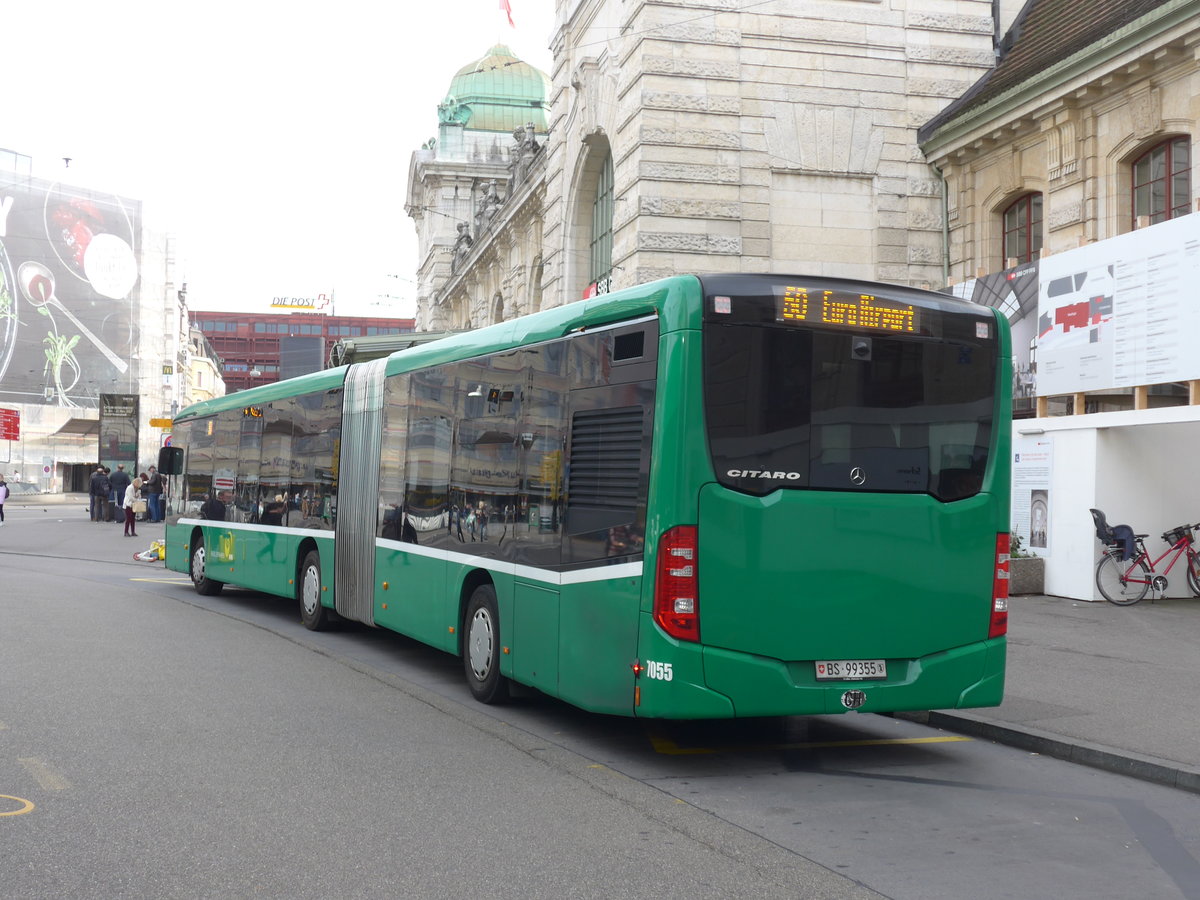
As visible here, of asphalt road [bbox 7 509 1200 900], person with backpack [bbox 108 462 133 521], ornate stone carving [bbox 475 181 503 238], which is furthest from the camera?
ornate stone carving [bbox 475 181 503 238]

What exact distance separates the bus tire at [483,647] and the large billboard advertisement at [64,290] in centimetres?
7202

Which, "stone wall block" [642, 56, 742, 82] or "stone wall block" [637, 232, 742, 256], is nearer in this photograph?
"stone wall block" [637, 232, 742, 256]

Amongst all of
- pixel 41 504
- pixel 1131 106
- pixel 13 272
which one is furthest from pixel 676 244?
pixel 13 272

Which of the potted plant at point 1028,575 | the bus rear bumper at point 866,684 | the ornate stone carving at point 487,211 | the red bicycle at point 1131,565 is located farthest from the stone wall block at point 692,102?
the ornate stone carving at point 487,211

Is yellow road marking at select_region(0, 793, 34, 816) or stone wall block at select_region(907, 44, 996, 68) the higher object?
stone wall block at select_region(907, 44, 996, 68)

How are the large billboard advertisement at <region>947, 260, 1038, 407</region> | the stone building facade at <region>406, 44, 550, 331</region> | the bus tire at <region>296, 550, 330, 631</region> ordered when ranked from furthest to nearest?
1. the stone building facade at <region>406, 44, 550, 331</region>
2. the large billboard advertisement at <region>947, 260, 1038, 407</region>
3. the bus tire at <region>296, 550, 330, 631</region>

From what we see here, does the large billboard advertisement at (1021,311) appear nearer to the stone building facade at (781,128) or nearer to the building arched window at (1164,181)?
the building arched window at (1164,181)

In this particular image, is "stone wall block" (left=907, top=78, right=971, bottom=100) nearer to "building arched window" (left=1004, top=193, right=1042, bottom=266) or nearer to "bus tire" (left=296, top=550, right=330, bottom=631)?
"building arched window" (left=1004, top=193, right=1042, bottom=266)

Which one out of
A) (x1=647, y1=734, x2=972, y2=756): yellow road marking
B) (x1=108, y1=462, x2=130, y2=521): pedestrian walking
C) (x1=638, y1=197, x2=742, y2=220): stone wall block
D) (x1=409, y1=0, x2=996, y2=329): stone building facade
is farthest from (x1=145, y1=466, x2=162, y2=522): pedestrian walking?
(x1=647, y1=734, x2=972, y2=756): yellow road marking

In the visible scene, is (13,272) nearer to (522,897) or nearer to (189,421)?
(189,421)

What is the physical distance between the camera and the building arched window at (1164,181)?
1883 cm

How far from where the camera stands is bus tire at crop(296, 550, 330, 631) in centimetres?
Result: 1424

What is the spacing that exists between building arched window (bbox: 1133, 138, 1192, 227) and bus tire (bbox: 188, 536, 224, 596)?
14.0 m

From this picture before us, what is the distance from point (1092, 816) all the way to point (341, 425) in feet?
29.0
